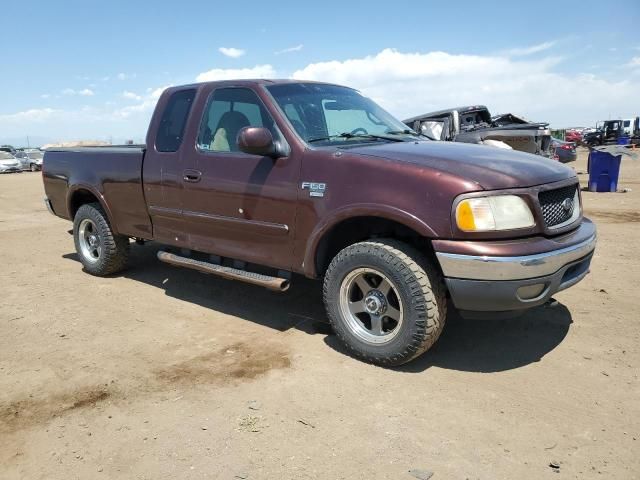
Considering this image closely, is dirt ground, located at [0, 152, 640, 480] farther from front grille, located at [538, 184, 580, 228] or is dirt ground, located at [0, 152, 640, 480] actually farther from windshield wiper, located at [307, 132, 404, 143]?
windshield wiper, located at [307, 132, 404, 143]

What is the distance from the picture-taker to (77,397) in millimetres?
3316

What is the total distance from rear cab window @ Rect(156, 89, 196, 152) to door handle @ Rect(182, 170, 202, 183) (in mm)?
308

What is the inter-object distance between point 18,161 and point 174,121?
113 ft

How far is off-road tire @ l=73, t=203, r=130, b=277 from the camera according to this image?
579cm

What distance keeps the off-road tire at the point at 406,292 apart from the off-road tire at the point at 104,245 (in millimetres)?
3241

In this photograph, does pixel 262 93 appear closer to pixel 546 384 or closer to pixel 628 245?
pixel 546 384

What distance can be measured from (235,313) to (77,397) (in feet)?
5.52

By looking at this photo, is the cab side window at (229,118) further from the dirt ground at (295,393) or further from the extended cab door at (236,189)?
the dirt ground at (295,393)

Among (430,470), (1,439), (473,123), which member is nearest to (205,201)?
(1,439)

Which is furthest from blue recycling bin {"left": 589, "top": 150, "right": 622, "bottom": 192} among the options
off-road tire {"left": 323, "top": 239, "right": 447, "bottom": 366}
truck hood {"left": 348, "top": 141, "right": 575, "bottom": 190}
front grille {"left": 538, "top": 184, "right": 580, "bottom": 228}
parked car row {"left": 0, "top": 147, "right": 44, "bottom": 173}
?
parked car row {"left": 0, "top": 147, "right": 44, "bottom": 173}

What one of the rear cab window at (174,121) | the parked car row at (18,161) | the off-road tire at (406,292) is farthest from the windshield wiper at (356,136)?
the parked car row at (18,161)

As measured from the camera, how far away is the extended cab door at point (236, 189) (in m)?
3.99

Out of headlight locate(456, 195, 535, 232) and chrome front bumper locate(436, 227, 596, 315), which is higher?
headlight locate(456, 195, 535, 232)

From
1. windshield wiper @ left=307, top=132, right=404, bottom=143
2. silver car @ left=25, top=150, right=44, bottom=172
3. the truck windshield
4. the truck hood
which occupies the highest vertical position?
the truck windshield
